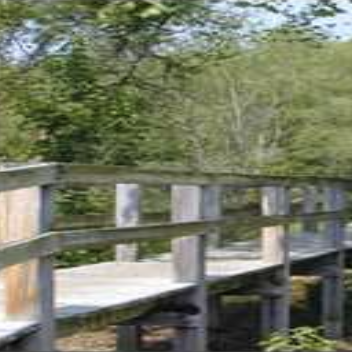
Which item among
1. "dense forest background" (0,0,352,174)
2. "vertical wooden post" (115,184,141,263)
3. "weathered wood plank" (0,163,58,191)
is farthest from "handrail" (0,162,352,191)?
"dense forest background" (0,0,352,174)

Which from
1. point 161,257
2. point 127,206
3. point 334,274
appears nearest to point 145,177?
point 127,206

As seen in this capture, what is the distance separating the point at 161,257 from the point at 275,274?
121cm

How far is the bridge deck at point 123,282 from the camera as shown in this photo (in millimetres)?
7297

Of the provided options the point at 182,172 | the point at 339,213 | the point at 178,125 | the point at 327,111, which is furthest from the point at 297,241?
the point at 327,111

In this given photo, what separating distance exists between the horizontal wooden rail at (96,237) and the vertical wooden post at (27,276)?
9cm

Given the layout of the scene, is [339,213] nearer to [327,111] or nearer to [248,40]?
[248,40]

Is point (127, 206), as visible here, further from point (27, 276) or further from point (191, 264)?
point (27, 276)

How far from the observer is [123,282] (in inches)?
363

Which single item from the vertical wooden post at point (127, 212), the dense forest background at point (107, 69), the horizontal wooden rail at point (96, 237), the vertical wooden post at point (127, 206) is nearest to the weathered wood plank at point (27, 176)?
the horizontal wooden rail at point (96, 237)

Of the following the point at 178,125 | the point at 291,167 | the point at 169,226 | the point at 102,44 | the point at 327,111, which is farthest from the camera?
the point at 327,111

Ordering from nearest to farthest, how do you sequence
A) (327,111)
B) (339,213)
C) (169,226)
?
(169,226) → (339,213) → (327,111)

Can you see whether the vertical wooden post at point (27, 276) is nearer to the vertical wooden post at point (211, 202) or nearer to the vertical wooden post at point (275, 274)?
the vertical wooden post at point (211, 202)

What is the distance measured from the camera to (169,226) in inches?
345

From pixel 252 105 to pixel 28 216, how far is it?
96.3 feet
